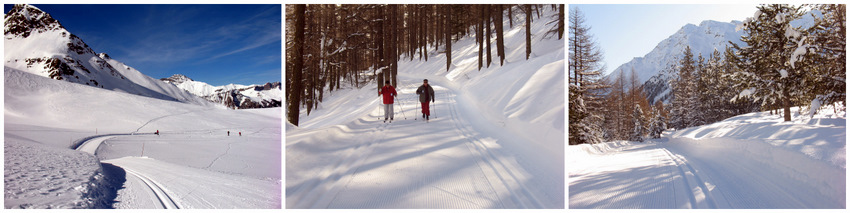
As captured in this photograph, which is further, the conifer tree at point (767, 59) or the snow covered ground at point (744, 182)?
the conifer tree at point (767, 59)

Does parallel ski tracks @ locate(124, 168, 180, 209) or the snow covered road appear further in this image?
the snow covered road

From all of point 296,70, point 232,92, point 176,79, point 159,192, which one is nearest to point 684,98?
point 296,70

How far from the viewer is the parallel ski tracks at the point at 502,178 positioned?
8.32 feet

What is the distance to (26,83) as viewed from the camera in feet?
9.37

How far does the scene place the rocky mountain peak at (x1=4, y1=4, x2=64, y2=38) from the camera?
9.65 feet

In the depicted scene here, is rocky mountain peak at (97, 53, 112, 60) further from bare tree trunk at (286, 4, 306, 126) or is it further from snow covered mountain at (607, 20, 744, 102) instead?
snow covered mountain at (607, 20, 744, 102)

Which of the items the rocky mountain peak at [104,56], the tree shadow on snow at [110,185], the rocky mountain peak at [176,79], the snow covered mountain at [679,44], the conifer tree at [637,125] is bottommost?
the conifer tree at [637,125]

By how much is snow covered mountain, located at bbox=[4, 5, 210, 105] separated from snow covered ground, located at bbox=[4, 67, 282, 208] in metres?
0.11

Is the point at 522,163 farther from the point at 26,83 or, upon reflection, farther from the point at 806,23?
the point at 806,23

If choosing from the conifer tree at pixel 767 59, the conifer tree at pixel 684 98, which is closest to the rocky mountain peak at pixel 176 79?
the conifer tree at pixel 767 59

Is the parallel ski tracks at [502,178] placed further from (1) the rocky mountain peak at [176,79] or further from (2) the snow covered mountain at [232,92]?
(1) the rocky mountain peak at [176,79]

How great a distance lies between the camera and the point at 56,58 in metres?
2.83

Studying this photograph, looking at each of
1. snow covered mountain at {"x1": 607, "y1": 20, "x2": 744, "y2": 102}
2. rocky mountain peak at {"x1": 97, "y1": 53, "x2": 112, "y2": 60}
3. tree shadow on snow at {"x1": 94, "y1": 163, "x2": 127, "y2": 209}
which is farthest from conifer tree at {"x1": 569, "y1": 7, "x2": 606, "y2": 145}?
rocky mountain peak at {"x1": 97, "y1": 53, "x2": 112, "y2": 60}

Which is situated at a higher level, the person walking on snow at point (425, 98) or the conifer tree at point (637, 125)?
the person walking on snow at point (425, 98)
